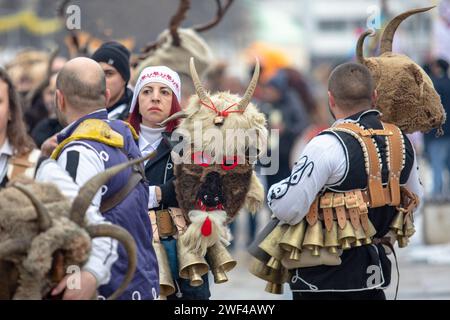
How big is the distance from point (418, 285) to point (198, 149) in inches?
221

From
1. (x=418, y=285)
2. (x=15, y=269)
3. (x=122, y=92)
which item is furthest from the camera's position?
(x=418, y=285)

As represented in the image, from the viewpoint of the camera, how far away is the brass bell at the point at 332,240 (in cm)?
679

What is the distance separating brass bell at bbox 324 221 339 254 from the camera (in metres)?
6.79

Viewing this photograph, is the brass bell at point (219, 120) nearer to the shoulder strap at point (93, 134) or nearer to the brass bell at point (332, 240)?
the brass bell at point (332, 240)

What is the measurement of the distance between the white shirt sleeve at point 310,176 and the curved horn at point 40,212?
214cm

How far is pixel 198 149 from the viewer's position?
6.75 meters

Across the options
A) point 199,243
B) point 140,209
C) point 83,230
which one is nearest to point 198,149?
point 199,243

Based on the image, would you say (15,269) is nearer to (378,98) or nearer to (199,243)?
(199,243)

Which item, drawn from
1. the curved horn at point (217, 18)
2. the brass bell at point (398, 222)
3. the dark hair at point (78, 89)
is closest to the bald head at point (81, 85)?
the dark hair at point (78, 89)

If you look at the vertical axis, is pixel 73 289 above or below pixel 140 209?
below

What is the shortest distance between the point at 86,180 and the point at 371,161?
6.46ft

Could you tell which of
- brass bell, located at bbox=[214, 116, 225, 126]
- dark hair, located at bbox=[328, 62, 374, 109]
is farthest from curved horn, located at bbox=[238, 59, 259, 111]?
dark hair, located at bbox=[328, 62, 374, 109]

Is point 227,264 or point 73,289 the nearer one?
point 73,289

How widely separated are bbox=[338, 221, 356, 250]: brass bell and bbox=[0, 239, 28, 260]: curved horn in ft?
8.03
